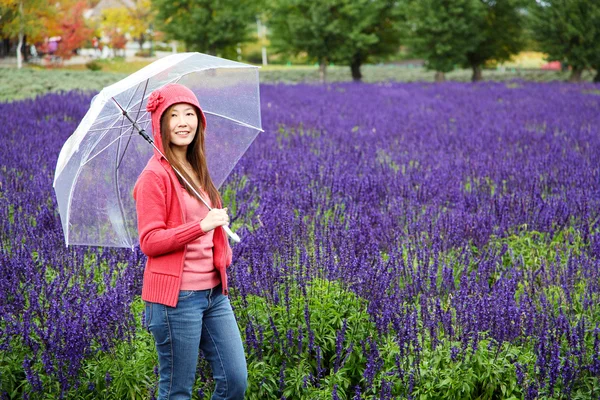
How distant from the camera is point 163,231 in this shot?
2359 mm

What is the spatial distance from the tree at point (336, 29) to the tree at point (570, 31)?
6658 millimetres

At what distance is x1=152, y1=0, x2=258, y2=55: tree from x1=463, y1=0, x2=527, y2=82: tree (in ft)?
39.4

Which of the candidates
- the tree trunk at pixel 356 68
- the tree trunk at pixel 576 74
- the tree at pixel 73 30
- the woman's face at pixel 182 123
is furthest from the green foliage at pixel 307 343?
the tree at pixel 73 30

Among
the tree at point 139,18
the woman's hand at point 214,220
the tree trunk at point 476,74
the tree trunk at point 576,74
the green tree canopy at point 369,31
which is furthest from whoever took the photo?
the tree at point 139,18

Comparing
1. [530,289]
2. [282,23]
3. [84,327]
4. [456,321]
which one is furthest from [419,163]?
[282,23]

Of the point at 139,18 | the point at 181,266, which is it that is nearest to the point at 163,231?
the point at 181,266

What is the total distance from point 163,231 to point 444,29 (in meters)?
28.9

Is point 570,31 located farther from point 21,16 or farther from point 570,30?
point 21,16

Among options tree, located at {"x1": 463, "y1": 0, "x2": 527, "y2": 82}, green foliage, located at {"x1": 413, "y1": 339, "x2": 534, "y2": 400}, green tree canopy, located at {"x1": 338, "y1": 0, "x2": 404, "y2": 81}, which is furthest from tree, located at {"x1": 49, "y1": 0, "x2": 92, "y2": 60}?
green foliage, located at {"x1": 413, "y1": 339, "x2": 534, "y2": 400}

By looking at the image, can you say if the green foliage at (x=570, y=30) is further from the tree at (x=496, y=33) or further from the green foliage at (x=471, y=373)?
the green foliage at (x=471, y=373)

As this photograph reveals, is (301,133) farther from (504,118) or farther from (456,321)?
(456,321)

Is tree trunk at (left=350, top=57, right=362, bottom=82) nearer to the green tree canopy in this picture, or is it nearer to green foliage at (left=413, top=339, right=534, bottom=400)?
the green tree canopy

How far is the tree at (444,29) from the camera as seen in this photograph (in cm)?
2922

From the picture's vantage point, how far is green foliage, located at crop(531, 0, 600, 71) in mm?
26906
